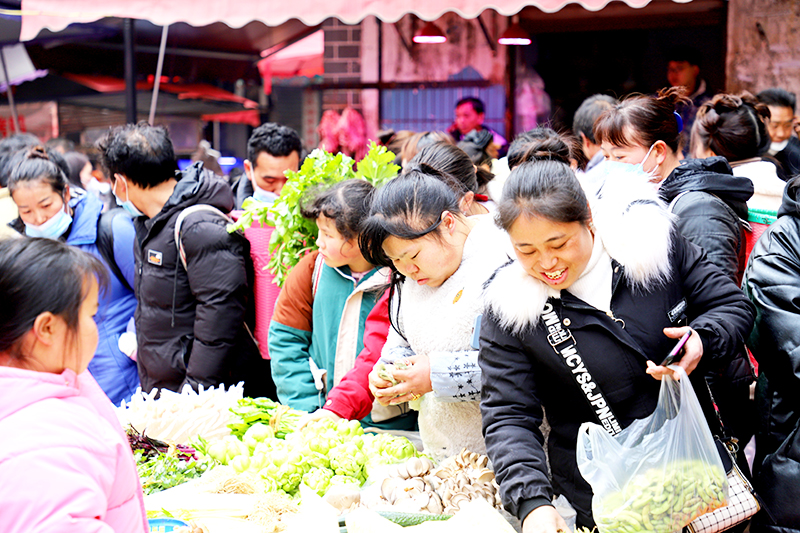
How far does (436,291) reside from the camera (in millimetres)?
2100

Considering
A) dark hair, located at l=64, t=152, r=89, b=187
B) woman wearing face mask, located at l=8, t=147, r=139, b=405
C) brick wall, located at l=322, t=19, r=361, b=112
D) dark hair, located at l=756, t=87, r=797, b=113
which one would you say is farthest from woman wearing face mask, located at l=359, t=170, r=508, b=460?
brick wall, located at l=322, t=19, r=361, b=112

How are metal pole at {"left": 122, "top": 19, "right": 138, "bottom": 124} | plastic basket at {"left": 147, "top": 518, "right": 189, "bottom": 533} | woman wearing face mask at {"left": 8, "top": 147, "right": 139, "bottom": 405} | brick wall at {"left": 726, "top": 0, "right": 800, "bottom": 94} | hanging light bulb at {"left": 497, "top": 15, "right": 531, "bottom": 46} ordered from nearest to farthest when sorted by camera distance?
plastic basket at {"left": 147, "top": 518, "right": 189, "bottom": 533} < woman wearing face mask at {"left": 8, "top": 147, "right": 139, "bottom": 405} < brick wall at {"left": 726, "top": 0, "right": 800, "bottom": 94} < metal pole at {"left": 122, "top": 19, "right": 138, "bottom": 124} < hanging light bulb at {"left": 497, "top": 15, "right": 531, "bottom": 46}

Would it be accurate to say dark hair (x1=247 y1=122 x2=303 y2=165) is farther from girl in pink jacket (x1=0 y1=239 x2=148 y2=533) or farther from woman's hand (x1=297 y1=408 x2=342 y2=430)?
girl in pink jacket (x1=0 y1=239 x2=148 y2=533)

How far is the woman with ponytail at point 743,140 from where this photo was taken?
8.89 ft

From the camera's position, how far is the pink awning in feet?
14.5

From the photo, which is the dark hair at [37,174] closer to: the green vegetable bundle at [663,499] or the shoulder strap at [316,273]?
the shoulder strap at [316,273]

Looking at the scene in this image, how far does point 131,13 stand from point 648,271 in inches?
177

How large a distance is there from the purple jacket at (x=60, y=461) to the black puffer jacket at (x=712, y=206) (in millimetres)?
1736

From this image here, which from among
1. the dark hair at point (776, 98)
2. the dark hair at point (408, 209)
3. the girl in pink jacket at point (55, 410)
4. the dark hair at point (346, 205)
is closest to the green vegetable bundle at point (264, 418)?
the dark hair at point (346, 205)

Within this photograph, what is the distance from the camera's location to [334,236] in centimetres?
251

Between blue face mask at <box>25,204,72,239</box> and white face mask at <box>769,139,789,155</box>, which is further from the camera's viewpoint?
white face mask at <box>769,139,789,155</box>

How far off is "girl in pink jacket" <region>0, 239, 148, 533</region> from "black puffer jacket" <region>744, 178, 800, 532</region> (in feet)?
5.15

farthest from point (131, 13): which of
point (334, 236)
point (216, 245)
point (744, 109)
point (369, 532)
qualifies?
point (369, 532)

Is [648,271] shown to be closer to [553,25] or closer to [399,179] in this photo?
[399,179]
